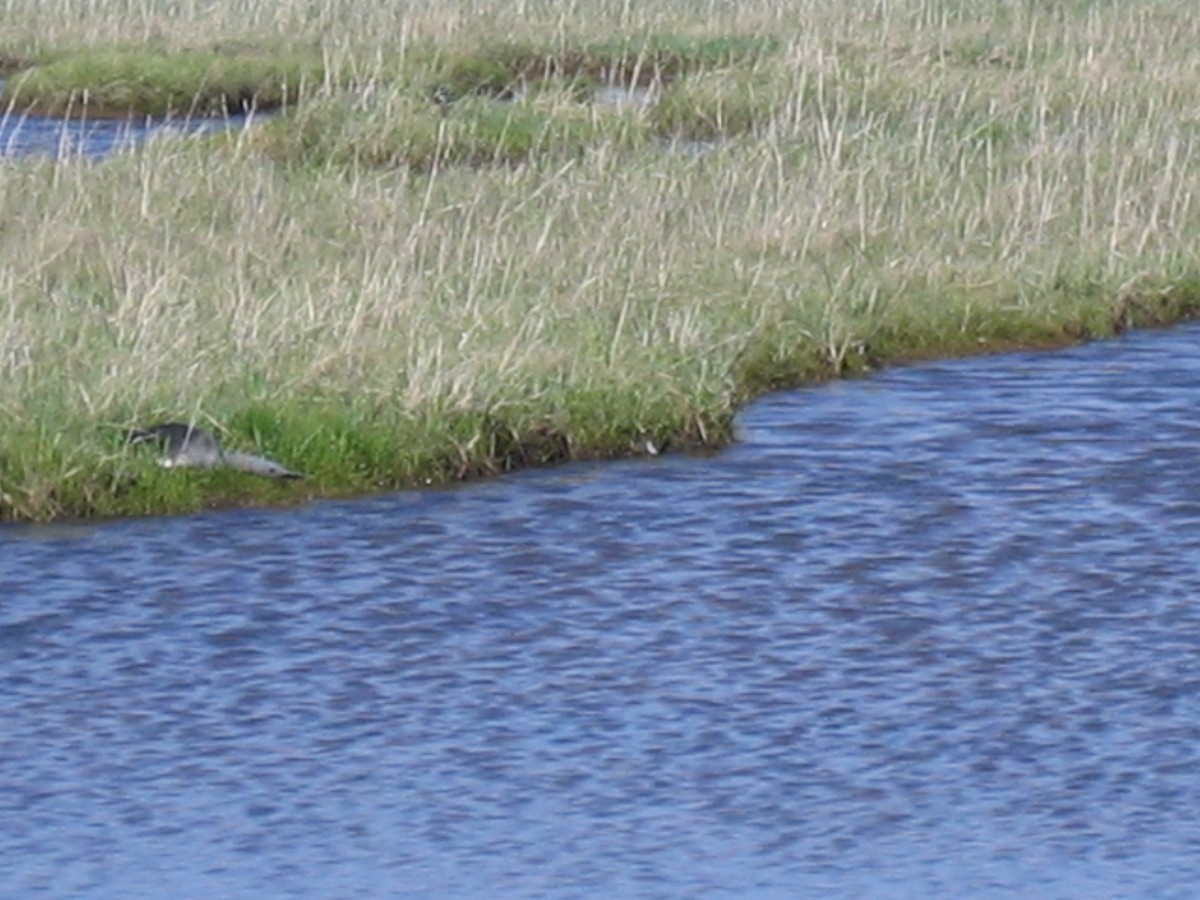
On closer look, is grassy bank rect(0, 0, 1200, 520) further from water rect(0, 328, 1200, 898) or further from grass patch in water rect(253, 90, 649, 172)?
water rect(0, 328, 1200, 898)

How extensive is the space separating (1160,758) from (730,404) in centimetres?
439

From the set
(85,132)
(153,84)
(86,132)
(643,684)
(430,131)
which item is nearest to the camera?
(643,684)

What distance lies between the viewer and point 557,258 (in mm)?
13359

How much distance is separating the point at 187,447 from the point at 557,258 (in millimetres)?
3611

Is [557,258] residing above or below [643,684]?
above

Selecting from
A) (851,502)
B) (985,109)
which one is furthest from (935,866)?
(985,109)

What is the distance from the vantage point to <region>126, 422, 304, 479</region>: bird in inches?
397

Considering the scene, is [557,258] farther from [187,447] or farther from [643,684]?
[643,684]

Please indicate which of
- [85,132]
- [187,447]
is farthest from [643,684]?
[85,132]

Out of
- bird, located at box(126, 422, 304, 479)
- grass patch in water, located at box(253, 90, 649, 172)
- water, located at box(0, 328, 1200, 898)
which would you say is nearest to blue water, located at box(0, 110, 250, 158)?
grass patch in water, located at box(253, 90, 649, 172)

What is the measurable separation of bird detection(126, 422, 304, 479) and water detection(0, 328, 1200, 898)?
200mm

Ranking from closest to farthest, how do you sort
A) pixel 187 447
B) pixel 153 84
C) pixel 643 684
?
pixel 643 684, pixel 187 447, pixel 153 84

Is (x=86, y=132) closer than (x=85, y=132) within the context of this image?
Yes

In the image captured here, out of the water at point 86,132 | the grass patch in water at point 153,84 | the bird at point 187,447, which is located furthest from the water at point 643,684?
the grass patch in water at point 153,84
